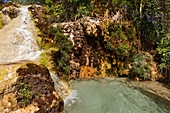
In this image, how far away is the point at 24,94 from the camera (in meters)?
2.16

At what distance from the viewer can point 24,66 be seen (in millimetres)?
2693

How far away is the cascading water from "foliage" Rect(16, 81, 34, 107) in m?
3.07

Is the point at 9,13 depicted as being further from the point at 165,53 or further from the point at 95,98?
the point at 165,53

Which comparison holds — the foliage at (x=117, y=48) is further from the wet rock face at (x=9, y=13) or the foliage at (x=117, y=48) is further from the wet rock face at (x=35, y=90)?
the wet rock face at (x=9, y=13)

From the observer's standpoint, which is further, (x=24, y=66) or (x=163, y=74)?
(x=163, y=74)

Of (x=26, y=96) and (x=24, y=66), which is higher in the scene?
(x=24, y=66)

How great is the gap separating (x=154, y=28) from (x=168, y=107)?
294 inches

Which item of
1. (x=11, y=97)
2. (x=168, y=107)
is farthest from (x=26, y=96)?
(x=168, y=107)

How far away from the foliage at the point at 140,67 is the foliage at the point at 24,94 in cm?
743

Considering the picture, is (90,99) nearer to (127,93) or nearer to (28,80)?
(127,93)

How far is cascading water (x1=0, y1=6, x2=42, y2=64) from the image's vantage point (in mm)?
5243

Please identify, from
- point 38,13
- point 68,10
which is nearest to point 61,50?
point 68,10

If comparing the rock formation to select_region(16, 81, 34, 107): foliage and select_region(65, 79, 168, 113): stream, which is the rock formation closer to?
select_region(16, 81, 34, 107): foliage

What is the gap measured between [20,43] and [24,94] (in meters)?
5.83
